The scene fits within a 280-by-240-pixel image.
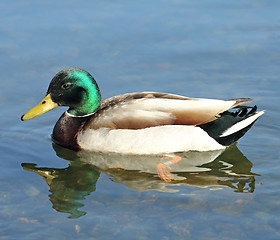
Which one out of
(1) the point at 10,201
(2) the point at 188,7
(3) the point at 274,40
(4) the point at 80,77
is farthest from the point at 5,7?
(1) the point at 10,201

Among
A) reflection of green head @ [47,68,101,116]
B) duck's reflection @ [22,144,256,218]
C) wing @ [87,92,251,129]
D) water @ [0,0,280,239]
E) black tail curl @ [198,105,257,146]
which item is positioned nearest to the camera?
water @ [0,0,280,239]

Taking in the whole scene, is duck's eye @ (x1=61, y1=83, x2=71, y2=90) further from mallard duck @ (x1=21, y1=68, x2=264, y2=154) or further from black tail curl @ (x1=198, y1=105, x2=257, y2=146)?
black tail curl @ (x1=198, y1=105, x2=257, y2=146)

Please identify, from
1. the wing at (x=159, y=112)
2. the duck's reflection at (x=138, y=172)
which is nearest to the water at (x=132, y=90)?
the duck's reflection at (x=138, y=172)

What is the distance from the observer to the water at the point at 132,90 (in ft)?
21.3

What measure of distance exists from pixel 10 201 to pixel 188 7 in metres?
6.22

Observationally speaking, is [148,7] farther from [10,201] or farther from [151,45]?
[10,201]

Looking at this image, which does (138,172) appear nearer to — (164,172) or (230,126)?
(164,172)

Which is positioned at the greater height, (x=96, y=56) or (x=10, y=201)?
(x=96, y=56)

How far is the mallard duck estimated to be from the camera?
806 centimetres

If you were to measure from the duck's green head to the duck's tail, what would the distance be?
1524mm

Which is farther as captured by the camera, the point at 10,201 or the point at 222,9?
the point at 222,9

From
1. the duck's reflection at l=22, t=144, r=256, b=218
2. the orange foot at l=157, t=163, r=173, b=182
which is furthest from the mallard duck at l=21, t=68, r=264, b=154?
the orange foot at l=157, t=163, r=173, b=182

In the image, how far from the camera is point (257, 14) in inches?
456

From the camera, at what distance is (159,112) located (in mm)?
8094
